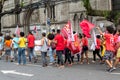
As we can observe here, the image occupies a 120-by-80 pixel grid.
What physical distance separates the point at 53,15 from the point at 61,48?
1927cm

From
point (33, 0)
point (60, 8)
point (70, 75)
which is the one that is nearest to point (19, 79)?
point (70, 75)

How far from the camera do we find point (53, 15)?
127 feet

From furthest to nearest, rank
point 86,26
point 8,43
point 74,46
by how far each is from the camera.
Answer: point 8,43 < point 74,46 < point 86,26

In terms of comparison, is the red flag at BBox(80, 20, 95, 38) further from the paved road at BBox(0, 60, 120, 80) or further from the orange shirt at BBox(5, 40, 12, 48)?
the orange shirt at BBox(5, 40, 12, 48)

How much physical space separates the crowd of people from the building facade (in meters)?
9.85

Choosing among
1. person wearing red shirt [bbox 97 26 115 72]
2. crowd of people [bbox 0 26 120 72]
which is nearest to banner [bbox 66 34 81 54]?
crowd of people [bbox 0 26 120 72]

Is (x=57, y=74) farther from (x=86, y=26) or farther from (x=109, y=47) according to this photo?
(x=86, y=26)

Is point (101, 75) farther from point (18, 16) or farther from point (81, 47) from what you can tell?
point (18, 16)

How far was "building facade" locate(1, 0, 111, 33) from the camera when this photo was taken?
33.6 metres

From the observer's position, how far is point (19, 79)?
15484 millimetres

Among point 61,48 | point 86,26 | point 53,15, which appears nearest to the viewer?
point 61,48

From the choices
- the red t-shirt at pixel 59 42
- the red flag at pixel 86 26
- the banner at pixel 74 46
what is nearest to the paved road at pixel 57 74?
the red t-shirt at pixel 59 42

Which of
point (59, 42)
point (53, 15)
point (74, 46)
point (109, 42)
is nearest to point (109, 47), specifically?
point (109, 42)

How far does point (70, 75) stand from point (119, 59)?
8.37 ft
